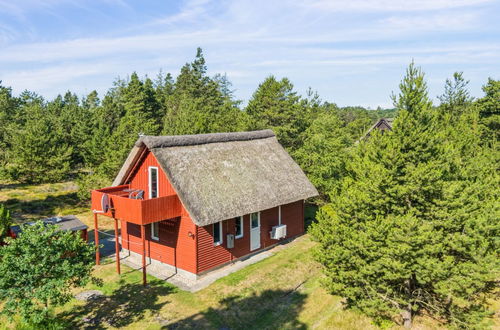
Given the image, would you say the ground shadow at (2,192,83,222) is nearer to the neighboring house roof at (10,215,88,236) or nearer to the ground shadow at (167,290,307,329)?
the neighboring house roof at (10,215,88,236)

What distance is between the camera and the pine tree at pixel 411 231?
422 inches

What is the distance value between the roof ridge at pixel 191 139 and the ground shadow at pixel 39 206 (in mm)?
18180

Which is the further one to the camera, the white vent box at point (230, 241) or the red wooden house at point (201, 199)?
the white vent box at point (230, 241)

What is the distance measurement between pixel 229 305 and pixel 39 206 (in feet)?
83.3

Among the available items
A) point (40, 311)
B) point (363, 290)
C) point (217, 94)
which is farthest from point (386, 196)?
point (217, 94)

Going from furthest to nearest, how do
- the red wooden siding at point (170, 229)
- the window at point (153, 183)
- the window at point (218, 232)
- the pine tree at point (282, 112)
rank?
the pine tree at point (282, 112) < the window at point (153, 183) < the window at point (218, 232) < the red wooden siding at point (170, 229)

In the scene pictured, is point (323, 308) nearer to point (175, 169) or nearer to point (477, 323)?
point (477, 323)

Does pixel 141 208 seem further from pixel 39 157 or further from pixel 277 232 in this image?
pixel 39 157

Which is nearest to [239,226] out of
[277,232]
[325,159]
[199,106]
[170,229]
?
[277,232]

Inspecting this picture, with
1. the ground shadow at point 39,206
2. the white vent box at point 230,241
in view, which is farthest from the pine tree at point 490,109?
the ground shadow at point 39,206

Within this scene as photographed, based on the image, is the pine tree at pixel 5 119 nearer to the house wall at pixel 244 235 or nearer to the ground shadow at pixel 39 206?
the ground shadow at pixel 39 206

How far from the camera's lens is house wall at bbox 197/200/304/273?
16.5m

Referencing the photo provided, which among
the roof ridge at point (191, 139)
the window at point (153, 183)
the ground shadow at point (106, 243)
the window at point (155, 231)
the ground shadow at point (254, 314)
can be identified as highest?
the roof ridge at point (191, 139)

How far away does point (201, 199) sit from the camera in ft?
53.4
